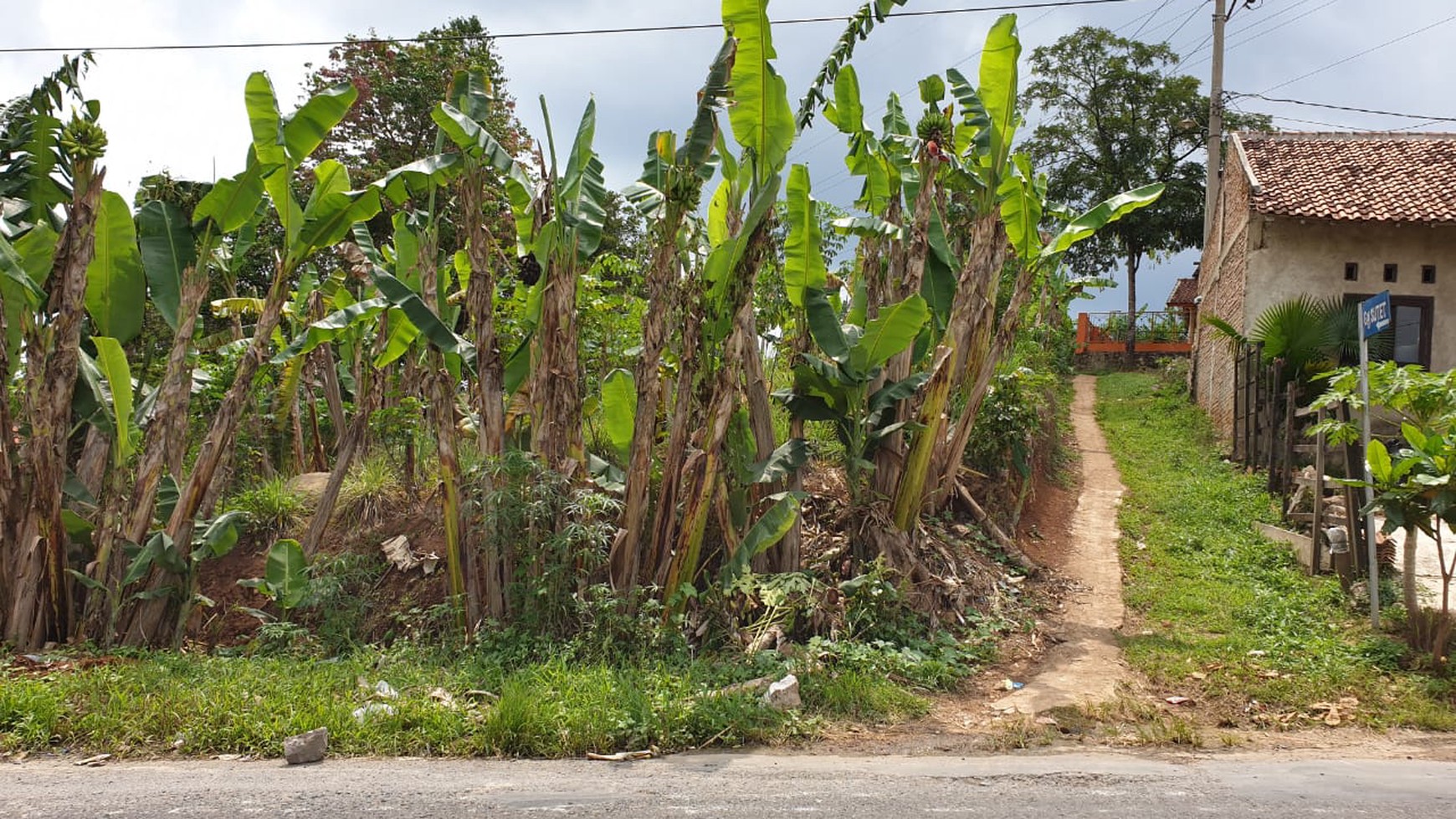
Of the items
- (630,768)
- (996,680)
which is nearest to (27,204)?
(630,768)

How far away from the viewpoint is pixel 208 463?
7121 millimetres

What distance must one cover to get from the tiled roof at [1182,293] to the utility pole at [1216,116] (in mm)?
15419

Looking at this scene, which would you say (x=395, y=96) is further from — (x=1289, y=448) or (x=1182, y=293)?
(x=1182, y=293)

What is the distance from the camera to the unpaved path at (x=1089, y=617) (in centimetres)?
667

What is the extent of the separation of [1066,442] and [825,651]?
437 inches

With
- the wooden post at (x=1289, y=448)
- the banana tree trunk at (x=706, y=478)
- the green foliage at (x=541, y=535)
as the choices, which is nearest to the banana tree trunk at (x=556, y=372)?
the green foliage at (x=541, y=535)

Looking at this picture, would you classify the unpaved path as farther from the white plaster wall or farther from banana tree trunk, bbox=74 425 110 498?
banana tree trunk, bbox=74 425 110 498

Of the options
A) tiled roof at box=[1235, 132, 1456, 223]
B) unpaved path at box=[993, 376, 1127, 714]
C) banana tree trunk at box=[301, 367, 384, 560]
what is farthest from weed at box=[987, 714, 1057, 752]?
tiled roof at box=[1235, 132, 1456, 223]

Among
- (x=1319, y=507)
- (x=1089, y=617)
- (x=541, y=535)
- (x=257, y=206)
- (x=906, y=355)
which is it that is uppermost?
(x=257, y=206)

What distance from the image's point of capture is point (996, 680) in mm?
7008

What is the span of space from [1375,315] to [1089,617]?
3.23 m

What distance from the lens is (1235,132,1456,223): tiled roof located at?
15258mm

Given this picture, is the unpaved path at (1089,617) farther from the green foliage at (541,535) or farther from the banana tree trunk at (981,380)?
the green foliage at (541,535)

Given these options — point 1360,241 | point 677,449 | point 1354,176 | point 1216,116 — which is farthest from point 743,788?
point 1216,116
